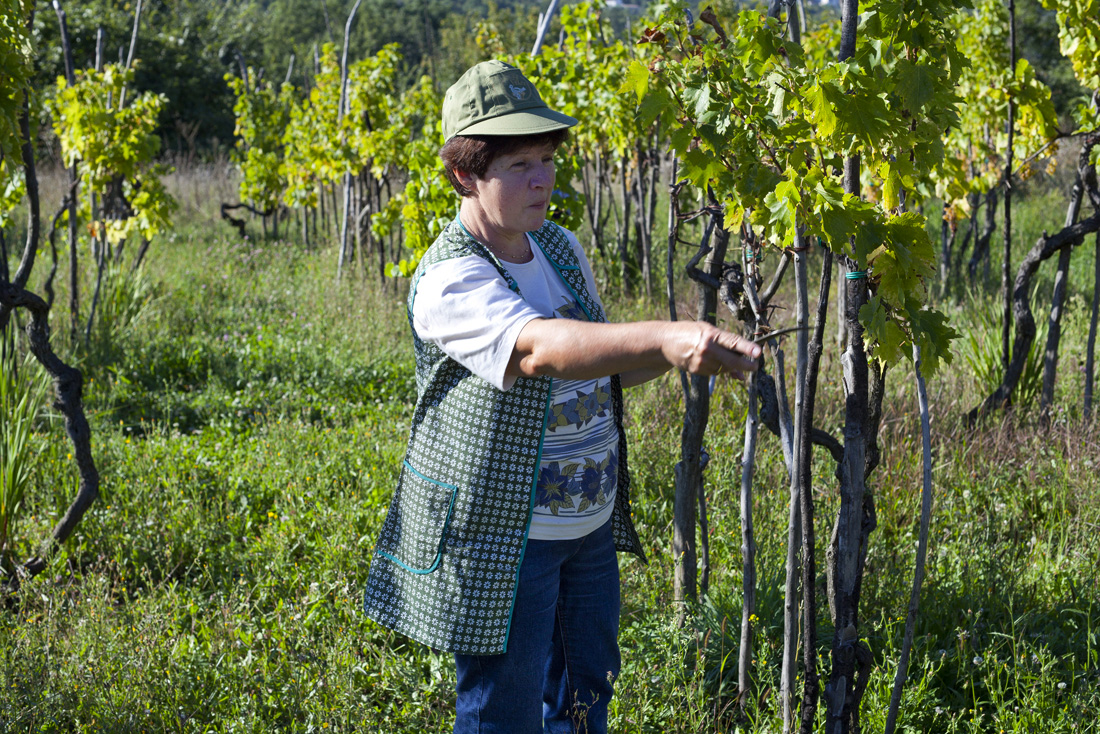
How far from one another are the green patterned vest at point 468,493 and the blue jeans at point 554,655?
0.19 ft

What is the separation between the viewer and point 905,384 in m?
4.43

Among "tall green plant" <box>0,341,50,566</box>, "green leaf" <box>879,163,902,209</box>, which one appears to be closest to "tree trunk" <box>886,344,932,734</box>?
"green leaf" <box>879,163,902,209</box>

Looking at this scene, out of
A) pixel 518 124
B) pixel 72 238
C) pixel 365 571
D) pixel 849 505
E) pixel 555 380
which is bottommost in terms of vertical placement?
pixel 365 571

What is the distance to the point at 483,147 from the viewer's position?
163cm

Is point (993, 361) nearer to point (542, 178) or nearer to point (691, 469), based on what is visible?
point (691, 469)

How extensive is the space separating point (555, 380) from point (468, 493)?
0.28m

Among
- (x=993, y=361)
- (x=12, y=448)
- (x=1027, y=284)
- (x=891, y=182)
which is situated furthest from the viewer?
(x=993, y=361)

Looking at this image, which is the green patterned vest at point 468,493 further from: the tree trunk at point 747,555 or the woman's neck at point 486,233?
the tree trunk at point 747,555

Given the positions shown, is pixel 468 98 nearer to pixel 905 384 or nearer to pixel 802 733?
pixel 802 733

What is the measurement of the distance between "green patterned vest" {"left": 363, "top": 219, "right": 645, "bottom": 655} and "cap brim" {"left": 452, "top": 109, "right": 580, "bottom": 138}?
0.62ft

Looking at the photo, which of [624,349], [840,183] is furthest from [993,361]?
[624,349]

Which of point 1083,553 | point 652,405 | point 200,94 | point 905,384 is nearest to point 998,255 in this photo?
point 905,384

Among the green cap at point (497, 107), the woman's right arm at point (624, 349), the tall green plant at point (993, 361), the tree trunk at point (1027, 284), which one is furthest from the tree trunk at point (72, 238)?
the tree trunk at point (1027, 284)

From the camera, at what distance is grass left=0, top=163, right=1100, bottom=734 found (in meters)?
2.25
